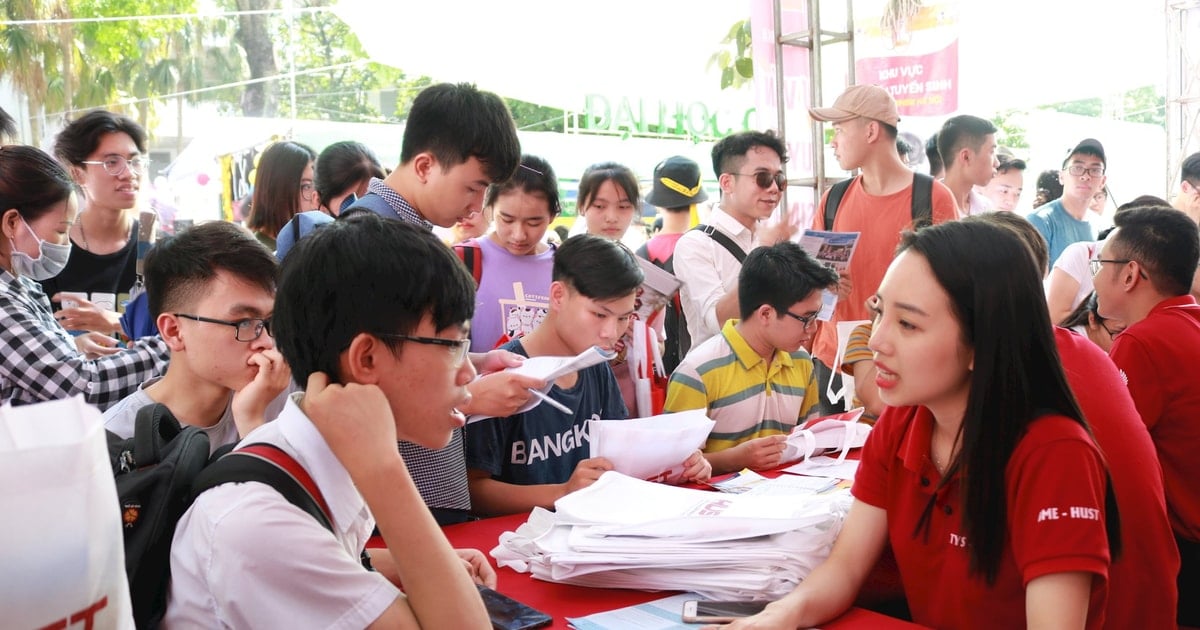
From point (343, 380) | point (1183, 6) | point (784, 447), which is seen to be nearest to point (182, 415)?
point (343, 380)

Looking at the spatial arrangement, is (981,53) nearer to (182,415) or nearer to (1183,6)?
(1183,6)

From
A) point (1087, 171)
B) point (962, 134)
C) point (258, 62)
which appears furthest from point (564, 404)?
point (258, 62)

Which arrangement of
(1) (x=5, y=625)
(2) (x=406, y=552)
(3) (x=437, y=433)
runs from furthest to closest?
(3) (x=437, y=433), (2) (x=406, y=552), (1) (x=5, y=625)

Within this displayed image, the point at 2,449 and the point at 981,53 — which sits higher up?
the point at 981,53

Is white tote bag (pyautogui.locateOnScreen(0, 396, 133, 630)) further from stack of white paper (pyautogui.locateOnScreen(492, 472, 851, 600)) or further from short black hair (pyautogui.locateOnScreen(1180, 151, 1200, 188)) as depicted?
short black hair (pyautogui.locateOnScreen(1180, 151, 1200, 188))

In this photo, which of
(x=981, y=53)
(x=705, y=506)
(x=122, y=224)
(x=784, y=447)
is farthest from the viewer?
(x=981, y=53)

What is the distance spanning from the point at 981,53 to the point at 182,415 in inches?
387

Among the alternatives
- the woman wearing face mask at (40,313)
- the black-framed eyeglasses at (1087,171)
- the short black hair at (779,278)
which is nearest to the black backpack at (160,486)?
the woman wearing face mask at (40,313)

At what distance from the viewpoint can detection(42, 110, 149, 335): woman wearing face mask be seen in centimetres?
332

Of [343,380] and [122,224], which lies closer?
[343,380]

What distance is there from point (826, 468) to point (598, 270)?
800 mm

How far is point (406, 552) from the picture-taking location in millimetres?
1144

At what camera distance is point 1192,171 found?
5.48 meters

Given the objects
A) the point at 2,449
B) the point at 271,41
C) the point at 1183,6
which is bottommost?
the point at 2,449
